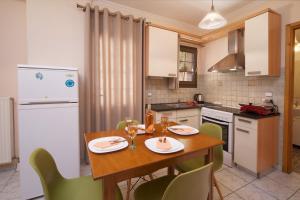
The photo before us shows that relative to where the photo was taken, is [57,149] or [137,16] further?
[137,16]

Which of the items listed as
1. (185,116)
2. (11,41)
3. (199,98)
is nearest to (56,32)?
(11,41)

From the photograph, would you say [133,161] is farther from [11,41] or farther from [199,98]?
[199,98]

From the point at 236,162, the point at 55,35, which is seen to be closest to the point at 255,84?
the point at 236,162

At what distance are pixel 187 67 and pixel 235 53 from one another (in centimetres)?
107

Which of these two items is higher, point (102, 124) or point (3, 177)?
point (102, 124)

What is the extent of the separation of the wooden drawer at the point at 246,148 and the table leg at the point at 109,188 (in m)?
1.97

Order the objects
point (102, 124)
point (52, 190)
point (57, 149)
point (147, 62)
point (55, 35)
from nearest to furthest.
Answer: point (52, 190) < point (57, 149) < point (55, 35) < point (102, 124) < point (147, 62)

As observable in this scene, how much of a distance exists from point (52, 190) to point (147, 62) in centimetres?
215

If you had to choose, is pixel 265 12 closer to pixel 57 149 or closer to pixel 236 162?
pixel 236 162

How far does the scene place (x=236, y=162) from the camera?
2285mm

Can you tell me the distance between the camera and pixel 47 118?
169 cm

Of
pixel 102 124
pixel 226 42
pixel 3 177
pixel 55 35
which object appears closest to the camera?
pixel 3 177

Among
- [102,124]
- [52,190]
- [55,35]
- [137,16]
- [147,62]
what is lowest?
[52,190]

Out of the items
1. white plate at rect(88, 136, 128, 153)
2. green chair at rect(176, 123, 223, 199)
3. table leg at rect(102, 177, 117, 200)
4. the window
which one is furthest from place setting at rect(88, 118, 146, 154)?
the window
